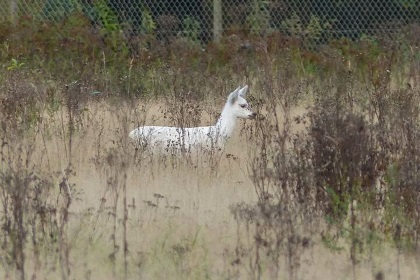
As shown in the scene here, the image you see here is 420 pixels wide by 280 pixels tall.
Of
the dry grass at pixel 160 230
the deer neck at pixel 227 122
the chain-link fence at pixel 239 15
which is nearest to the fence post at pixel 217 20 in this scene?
the chain-link fence at pixel 239 15

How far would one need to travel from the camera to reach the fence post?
41.3ft

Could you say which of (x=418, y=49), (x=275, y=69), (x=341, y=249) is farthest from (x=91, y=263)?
(x=418, y=49)

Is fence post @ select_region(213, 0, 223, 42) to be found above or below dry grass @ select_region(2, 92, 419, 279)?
above

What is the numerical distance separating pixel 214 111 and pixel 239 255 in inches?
176

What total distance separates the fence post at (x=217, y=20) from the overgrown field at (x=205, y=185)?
1.53 metres

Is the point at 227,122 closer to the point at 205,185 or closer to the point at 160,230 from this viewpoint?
the point at 205,185

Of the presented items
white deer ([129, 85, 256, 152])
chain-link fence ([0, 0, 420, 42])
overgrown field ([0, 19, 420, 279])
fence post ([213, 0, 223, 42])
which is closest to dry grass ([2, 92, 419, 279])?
overgrown field ([0, 19, 420, 279])

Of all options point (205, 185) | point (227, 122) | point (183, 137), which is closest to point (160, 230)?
point (205, 185)

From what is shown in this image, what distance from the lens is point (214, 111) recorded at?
10.0m

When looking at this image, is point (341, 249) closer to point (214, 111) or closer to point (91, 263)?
point (91, 263)

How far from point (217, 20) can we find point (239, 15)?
0.26m

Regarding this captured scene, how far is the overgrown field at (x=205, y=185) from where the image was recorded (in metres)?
5.50

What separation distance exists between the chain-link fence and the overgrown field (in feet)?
5.35

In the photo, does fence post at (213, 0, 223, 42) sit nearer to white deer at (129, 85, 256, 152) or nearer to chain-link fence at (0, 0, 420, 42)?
chain-link fence at (0, 0, 420, 42)
